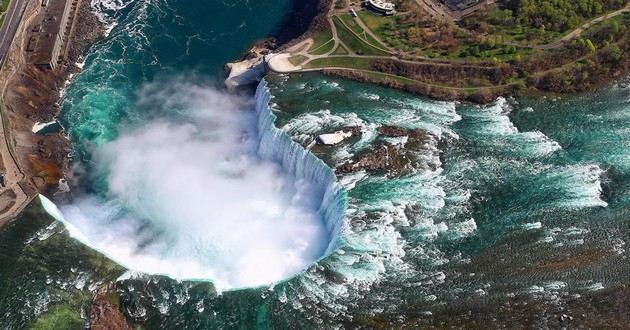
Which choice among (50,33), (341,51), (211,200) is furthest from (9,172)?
(341,51)

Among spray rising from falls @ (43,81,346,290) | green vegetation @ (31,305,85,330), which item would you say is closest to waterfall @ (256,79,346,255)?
spray rising from falls @ (43,81,346,290)

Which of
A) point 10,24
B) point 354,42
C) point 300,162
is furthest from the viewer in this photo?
point 10,24

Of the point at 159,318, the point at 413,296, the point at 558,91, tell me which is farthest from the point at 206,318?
the point at 558,91

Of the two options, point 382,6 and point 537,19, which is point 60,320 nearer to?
point 382,6

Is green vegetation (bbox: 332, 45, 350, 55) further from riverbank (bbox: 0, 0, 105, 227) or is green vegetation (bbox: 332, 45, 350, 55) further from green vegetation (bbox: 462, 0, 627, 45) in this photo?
riverbank (bbox: 0, 0, 105, 227)

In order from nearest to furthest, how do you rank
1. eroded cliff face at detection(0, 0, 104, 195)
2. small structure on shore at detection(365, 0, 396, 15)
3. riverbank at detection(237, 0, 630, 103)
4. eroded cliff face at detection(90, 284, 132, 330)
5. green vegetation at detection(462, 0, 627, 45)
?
eroded cliff face at detection(90, 284, 132, 330)
eroded cliff face at detection(0, 0, 104, 195)
riverbank at detection(237, 0, 630, 103)
green vegetation at detection(462, 0, 627, 45)
small structure on shore at detection(365, 0, 396, 15)

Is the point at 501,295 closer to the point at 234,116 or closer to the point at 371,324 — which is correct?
the point at 371,324
